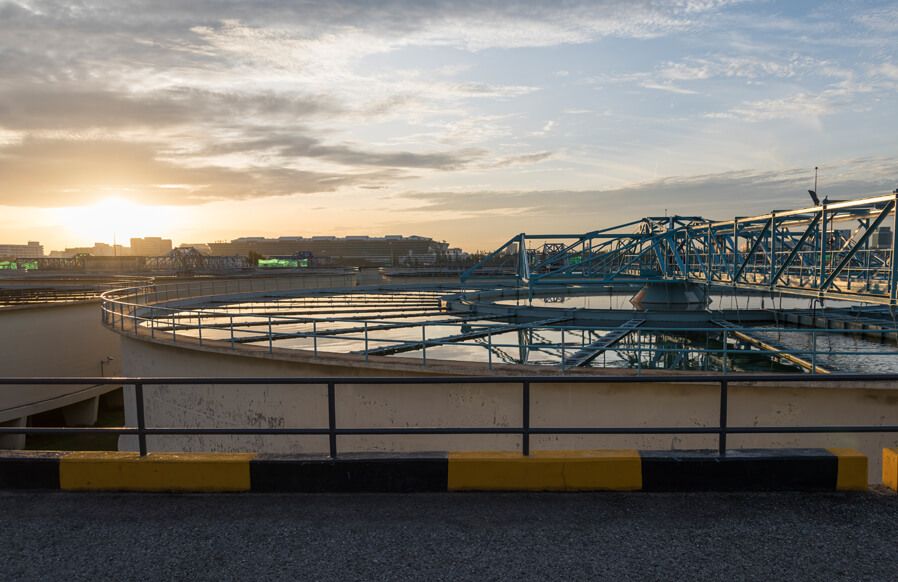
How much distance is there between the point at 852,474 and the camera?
219 inches

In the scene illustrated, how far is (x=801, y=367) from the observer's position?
16.0 meters

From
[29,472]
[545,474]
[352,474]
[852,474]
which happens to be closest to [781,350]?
[852,474]

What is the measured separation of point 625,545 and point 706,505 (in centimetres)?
120

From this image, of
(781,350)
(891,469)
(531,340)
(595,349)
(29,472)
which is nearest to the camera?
A: (891,469)

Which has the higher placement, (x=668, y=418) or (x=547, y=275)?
(x=547, y=275)

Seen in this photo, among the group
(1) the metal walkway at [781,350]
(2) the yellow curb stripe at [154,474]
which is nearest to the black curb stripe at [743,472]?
(2) the yellow curb stripe at [154,474]

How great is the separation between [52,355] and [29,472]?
32294 mm

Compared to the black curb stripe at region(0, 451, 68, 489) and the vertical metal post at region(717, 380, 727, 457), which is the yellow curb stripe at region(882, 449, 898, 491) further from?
the black curb stripe at region(0, 451, 68, 489)

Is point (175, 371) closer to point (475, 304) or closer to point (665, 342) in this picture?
point (475, 304)

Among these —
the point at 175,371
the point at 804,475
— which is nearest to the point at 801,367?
the point at 804,475

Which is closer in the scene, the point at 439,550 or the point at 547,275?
the point at 439,550

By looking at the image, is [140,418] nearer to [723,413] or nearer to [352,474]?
[352,474]

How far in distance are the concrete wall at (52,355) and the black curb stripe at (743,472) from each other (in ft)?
109

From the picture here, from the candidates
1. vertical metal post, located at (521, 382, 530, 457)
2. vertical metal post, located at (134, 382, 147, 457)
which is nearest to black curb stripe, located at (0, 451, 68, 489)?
vertical metal post, located at (134, 382, 147, 457)
